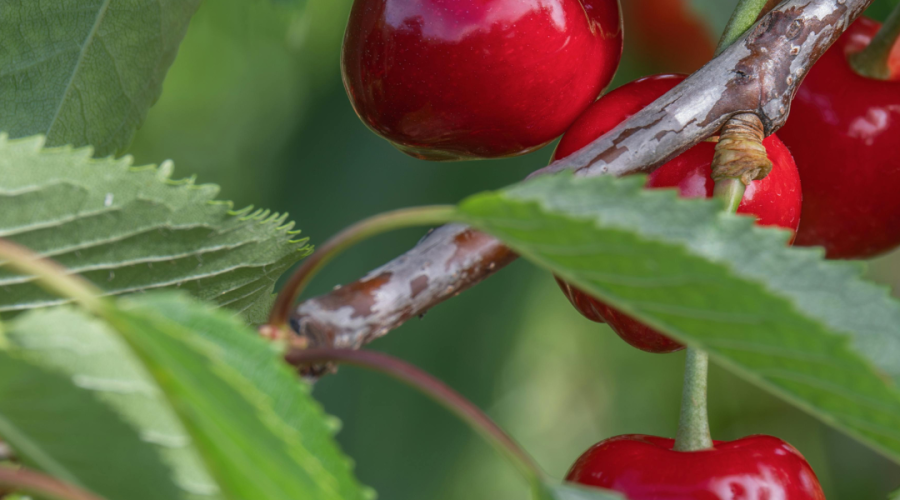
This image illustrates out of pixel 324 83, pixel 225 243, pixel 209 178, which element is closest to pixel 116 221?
pixel 225 243

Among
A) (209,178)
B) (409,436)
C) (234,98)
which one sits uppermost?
(234,98)

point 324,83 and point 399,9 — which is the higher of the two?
point 399,9

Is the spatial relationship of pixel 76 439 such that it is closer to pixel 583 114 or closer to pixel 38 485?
pixel 38 485

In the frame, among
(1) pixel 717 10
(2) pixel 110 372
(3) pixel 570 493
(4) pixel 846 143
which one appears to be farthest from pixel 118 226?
(1) pixel 717 10

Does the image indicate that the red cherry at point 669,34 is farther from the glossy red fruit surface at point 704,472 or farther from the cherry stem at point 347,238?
the cherry stem at point 347,238

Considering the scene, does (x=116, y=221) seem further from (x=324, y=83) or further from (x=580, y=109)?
(x=324, y=83)

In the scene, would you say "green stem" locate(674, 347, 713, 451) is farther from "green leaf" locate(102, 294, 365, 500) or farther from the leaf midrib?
the leaf midrib

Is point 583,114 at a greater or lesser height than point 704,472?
greater
